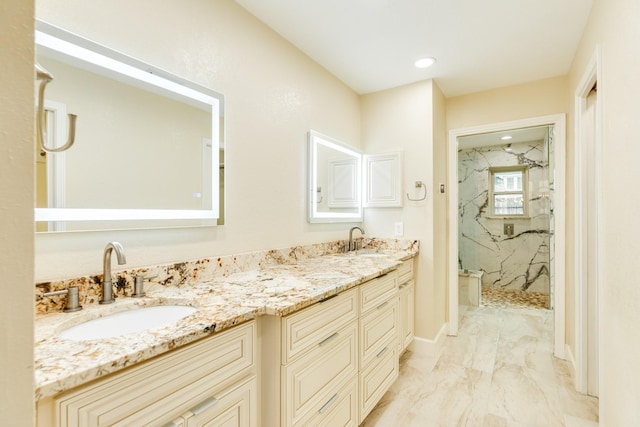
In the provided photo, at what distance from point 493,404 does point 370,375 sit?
3.00ft

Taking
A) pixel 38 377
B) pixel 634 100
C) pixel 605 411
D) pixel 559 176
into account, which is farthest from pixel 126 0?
pixel 559 176

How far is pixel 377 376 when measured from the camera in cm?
178

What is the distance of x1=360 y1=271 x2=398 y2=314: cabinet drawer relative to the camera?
164 cm

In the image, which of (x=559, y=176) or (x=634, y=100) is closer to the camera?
(x=634, y=100)

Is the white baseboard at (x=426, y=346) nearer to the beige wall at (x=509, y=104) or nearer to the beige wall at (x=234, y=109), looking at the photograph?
the beige wall at (x=234, y=109)

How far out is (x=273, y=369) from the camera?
3.57ft

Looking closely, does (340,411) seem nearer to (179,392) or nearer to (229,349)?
(229,349)

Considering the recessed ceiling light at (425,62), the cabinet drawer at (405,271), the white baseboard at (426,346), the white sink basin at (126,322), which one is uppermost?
the recessed ceiling light at (425,62)

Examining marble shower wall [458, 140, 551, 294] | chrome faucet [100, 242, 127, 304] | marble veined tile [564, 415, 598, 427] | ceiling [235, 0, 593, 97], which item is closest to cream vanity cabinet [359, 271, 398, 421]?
marble veined tile [564, 415, 598, 427]

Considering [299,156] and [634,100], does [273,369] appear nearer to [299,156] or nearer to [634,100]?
[299,156]

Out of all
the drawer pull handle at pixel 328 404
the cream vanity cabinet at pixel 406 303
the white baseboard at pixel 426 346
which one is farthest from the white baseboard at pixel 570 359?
the drawer pull handle at pixel 328 404

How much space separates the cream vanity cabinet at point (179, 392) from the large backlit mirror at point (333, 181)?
1.34 meters

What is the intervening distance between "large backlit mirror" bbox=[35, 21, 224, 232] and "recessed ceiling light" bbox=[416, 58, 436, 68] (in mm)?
1615

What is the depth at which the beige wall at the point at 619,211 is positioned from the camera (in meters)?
1.07
